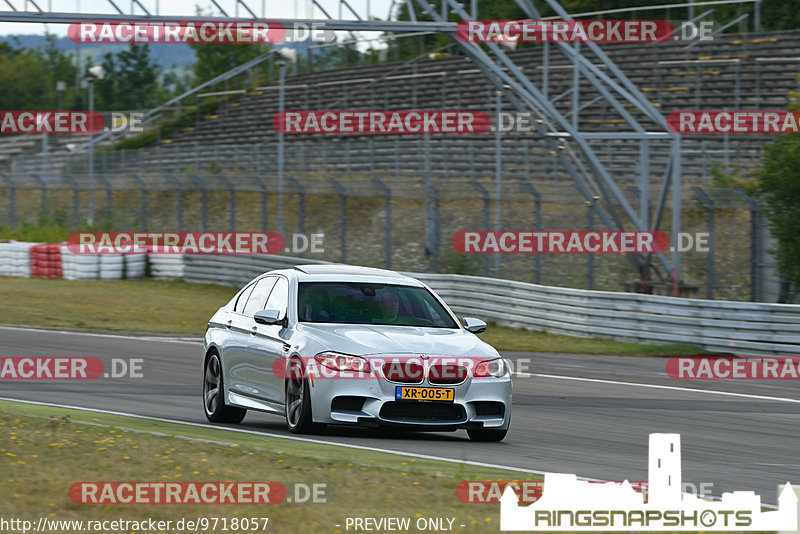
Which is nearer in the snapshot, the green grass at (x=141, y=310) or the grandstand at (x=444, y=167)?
the green grass at (x=141, y=310)

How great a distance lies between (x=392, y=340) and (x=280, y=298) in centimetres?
137

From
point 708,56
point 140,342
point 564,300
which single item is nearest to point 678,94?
point 708,56

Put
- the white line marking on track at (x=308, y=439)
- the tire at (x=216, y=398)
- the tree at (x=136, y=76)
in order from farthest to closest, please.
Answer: the tree at (x=136, y=76), the tire at (x=216, y=398), the white line marking on track at (x=308, y=439)

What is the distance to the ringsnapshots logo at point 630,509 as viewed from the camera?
6.04m

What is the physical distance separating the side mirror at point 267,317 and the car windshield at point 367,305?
21cm

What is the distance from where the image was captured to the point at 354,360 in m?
A: 9.85

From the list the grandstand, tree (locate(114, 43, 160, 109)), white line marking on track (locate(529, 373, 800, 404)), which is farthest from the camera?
tree (locate(114, 43, 160, 109))

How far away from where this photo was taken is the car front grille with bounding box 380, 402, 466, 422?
986 centimetres

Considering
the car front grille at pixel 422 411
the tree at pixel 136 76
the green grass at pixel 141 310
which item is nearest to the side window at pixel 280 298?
the car front grille at pixel 422 411

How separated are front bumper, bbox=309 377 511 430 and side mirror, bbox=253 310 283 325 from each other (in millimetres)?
840

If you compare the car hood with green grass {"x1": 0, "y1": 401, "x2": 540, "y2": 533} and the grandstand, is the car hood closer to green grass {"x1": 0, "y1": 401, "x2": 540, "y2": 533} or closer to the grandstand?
green grass {"x1": 0, "y1": 401, "x2": 540, "y2": 533}

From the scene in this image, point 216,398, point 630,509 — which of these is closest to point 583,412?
point 216,398

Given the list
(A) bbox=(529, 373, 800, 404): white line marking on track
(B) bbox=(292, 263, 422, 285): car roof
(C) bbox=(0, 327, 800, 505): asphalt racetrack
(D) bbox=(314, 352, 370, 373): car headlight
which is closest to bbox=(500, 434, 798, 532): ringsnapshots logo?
(C) bbox=(0, 327, 800, 505): asphalt racetrack

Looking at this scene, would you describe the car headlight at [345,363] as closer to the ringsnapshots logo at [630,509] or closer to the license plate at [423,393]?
the license plate at [423,393]
